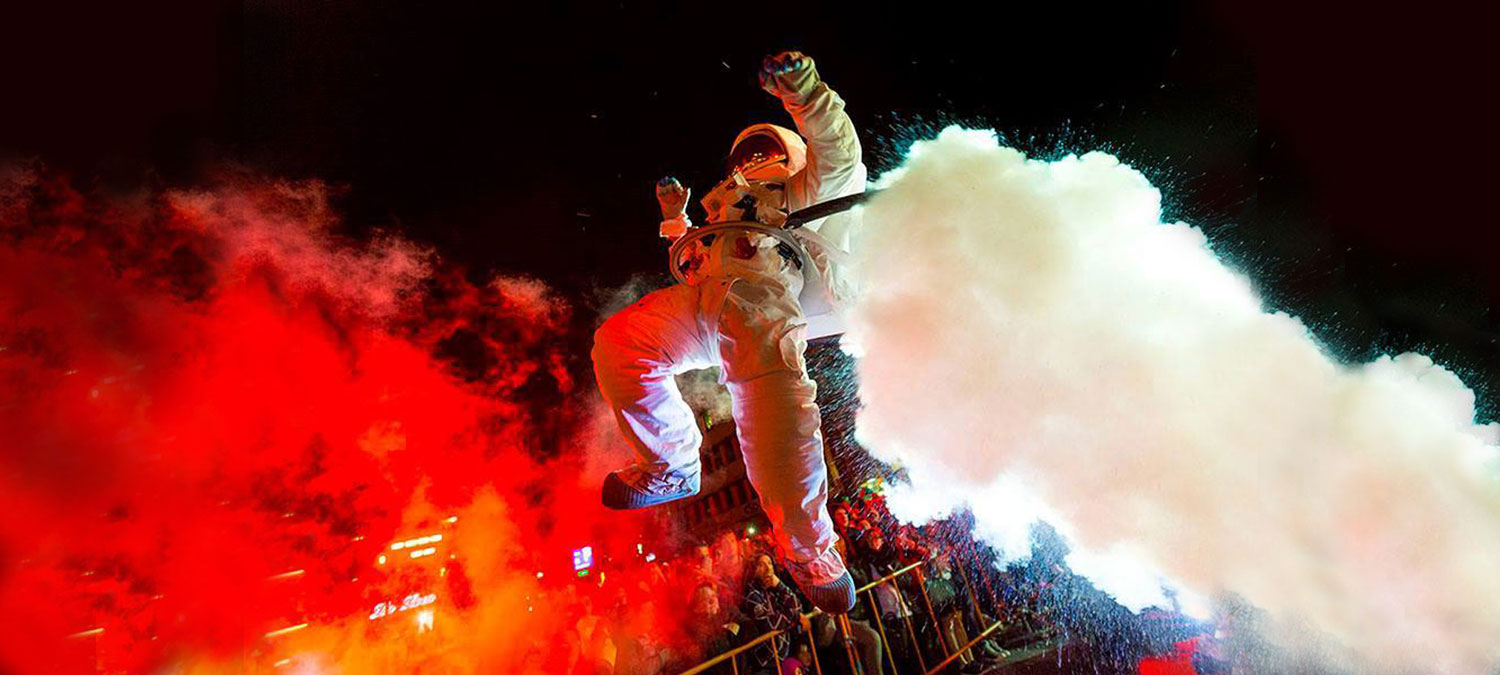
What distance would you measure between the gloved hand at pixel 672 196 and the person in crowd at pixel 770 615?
3.70 m

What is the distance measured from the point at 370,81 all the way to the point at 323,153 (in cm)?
89

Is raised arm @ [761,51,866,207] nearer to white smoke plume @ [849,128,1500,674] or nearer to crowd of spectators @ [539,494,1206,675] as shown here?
white smoke plume @ [849,128,1500,674]

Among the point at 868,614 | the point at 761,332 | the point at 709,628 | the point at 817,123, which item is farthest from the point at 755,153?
the point at 868,614

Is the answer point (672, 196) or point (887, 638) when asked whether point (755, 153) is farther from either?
point (887, 638)

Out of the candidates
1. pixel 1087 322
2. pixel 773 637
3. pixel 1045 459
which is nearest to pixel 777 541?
pixel 1045 459

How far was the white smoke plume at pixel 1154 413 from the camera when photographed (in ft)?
7.33

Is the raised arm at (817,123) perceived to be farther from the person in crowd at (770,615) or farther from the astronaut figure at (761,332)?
the person in crowd at (770,615)

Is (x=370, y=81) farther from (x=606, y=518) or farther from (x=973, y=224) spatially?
(x=606, y=518)

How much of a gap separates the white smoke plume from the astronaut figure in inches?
14.9

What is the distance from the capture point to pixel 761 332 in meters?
2.49

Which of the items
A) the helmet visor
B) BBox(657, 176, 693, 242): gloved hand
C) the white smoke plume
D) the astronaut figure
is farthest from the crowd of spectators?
the helmet visor

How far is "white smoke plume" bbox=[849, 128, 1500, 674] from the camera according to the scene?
7.33 feet

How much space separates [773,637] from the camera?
4996mm

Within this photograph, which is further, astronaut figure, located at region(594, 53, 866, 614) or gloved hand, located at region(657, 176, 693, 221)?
gloved hand, located at region(657, 176, 693, 221)
